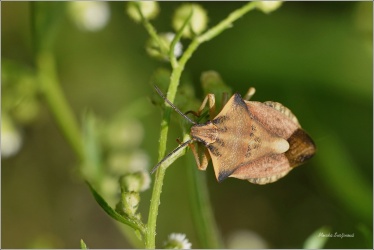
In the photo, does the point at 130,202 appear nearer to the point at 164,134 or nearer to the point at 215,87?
the point at 164,134

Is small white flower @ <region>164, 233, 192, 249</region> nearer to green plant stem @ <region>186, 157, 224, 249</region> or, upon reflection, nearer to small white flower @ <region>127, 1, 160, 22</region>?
green plant stem @ <region>186, 157, 224, 249</region>

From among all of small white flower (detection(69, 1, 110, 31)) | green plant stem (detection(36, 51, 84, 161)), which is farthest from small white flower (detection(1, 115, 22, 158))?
small white flower (detection(69, 1, 110, 31))

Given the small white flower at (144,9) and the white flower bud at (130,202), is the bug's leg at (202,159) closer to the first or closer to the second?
the white flower bud at (130,202)

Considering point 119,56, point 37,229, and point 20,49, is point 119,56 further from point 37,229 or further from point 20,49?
point 37,229

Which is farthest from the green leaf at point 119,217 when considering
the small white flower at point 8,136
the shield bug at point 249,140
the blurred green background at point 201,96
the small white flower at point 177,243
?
the blurred green background at point 201,96

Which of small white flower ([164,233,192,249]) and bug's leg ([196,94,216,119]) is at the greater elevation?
bug's leg ([196,94,216,119])

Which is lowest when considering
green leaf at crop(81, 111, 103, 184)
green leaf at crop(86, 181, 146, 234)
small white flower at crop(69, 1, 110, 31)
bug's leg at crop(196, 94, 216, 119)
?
green leaf at crop(86, 181, 146, 234)
